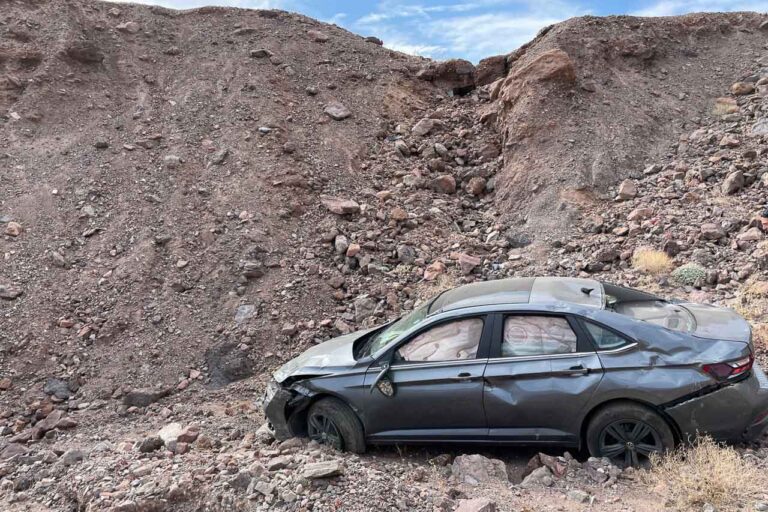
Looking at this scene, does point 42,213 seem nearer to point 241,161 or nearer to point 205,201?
point 205,201

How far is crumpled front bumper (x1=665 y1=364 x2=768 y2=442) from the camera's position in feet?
14.6

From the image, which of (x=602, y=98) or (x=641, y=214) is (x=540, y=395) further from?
(x=602, y=98)

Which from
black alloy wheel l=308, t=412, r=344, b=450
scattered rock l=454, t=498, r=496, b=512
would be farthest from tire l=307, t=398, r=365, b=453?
scattered rock l=454, t=498, r=496, b=512

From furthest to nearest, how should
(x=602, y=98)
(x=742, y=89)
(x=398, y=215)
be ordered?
(x=742, y=89) < (x=602, y=98) < (x=398, y=215)

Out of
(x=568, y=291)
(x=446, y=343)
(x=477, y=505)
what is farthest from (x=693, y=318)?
(x=477, y=505)

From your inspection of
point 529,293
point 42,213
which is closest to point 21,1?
point 42,213

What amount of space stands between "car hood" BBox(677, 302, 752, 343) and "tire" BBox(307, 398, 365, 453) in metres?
2.94

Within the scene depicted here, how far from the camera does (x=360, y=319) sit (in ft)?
29.5

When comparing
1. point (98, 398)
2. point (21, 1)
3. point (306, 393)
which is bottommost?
point (98, 398)

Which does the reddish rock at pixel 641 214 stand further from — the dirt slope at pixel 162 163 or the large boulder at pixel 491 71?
the large boulder at pixel 491 71

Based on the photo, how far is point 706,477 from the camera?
4160 mm

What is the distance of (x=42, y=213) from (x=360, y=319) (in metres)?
6.47

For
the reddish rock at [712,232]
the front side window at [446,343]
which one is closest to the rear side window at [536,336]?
the front side window at [446,343]

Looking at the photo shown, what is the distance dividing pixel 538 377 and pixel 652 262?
186 inches
